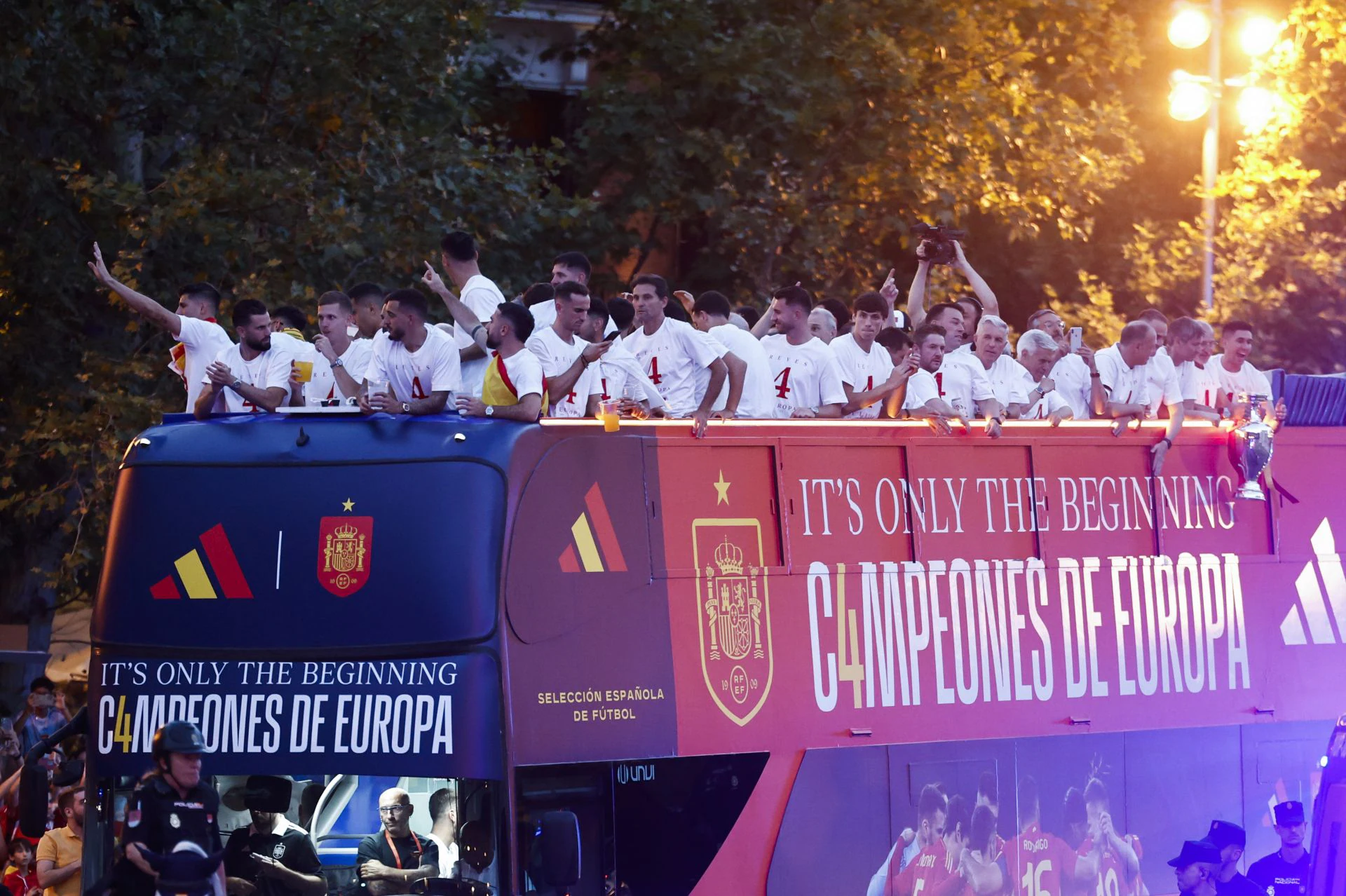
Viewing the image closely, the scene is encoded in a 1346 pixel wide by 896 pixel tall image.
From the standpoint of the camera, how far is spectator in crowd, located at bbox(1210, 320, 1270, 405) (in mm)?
13914

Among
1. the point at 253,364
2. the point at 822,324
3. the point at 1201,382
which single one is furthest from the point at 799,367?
the point at 253,364

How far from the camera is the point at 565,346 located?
35.6 feet

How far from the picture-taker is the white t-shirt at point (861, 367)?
12398 mm

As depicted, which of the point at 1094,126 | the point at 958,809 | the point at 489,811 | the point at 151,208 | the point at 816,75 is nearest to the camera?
the point at 489,811

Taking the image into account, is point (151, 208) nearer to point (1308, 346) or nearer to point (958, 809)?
point (958, 809)

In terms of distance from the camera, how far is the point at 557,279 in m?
11.8

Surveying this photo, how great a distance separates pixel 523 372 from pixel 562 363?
82 cm

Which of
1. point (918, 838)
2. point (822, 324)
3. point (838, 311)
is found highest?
point (838, 311)

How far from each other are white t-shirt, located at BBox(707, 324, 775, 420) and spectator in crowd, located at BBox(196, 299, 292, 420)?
7.78ft

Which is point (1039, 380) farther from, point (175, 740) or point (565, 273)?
point (175, 740)

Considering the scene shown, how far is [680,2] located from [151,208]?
6.88 metres

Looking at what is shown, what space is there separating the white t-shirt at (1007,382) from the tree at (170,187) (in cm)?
670

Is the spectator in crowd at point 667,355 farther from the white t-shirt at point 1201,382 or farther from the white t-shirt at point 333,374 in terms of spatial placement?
the white t-shirt at point 1201,382

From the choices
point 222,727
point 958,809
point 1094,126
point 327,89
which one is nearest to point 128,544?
point 222,727
